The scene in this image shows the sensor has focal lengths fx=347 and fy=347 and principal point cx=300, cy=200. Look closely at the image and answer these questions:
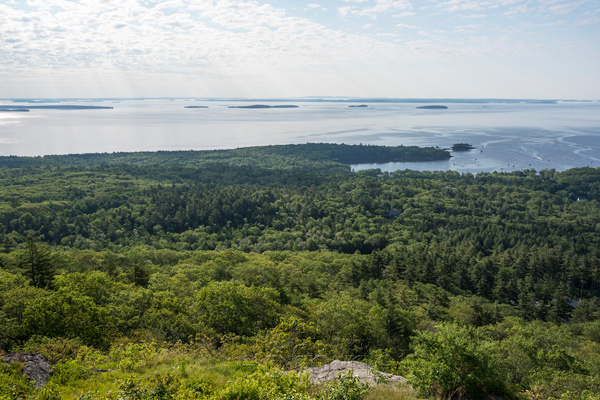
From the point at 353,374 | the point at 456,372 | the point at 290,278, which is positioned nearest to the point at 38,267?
the point at 290,278

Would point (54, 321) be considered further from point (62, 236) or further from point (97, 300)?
point (62, 236)

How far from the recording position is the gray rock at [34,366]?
48.2 ft

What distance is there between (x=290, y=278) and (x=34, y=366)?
36.8 meters

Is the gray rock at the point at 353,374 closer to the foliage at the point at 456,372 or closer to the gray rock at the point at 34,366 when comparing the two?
the foliage at the point at 456,372

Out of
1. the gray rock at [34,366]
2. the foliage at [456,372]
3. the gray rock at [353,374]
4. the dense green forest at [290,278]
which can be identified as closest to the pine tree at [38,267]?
the dense green forest at [290,278]

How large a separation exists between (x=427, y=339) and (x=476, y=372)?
2.54 meters

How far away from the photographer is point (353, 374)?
16.1 metres

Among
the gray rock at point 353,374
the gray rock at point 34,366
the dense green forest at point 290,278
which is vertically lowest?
the dense green forest at point 290,278

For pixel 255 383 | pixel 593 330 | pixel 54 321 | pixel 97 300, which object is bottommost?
pixel 593 330

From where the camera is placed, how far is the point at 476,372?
15.4 metres

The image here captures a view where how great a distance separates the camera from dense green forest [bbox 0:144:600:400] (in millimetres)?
16531

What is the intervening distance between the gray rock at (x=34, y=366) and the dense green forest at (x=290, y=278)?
0.57m

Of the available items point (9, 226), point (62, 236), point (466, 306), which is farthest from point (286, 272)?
point (9, 226)

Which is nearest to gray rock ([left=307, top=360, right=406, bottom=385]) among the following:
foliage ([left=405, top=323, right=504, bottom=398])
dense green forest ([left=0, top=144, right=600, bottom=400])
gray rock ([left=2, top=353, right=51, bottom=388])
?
dense green forest ([left=0, top=144, right=600, bottom=400])
